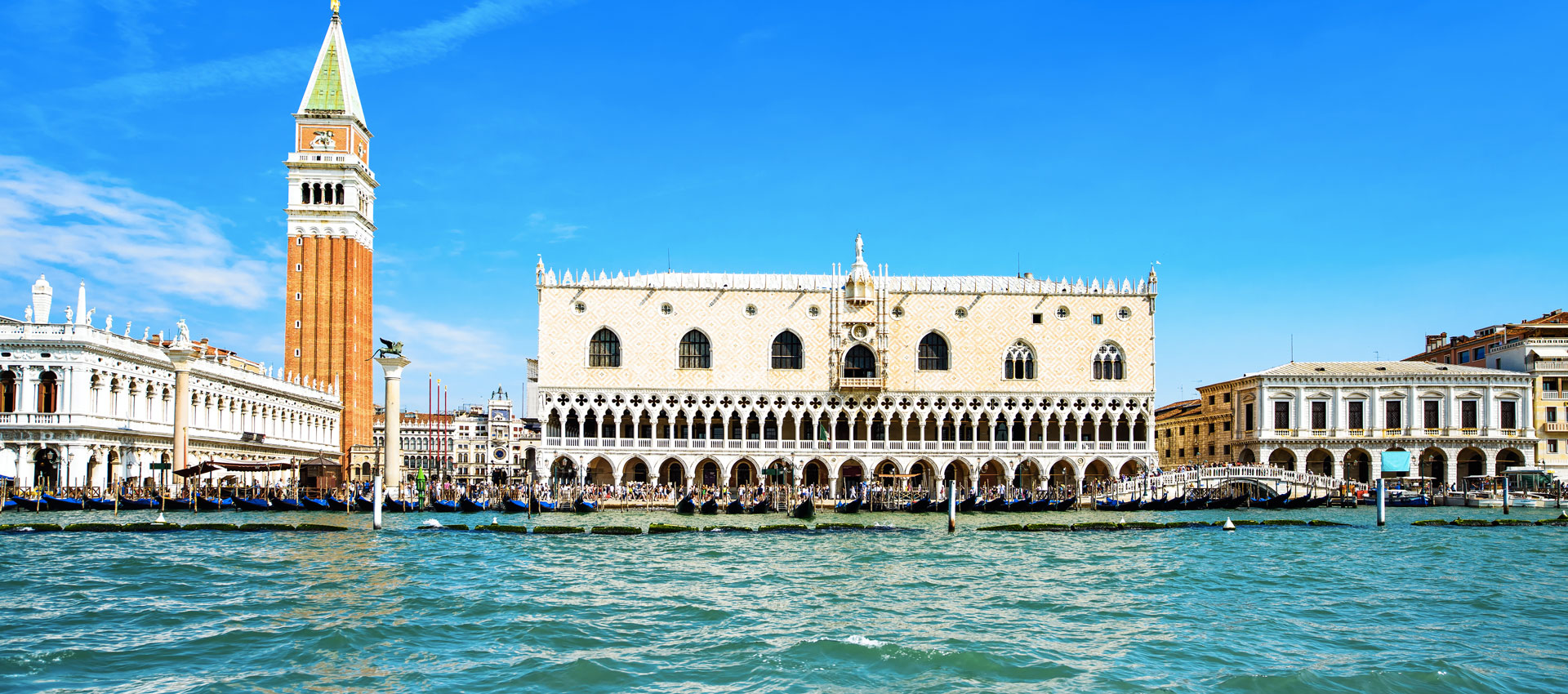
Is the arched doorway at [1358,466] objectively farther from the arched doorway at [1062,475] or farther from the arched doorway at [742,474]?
the arched doorway at [742,474]

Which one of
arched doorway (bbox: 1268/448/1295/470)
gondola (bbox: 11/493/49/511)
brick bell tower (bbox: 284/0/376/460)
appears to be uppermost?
brick bell tower (bbox: 284/0/376/460)

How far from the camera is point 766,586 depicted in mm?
19031

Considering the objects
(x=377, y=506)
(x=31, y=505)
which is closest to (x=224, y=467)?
(x=31, y=505)

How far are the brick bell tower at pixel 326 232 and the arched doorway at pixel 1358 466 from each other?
4389cm

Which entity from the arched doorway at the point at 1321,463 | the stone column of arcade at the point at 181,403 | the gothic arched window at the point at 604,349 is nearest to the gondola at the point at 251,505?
the stone column of arcade at the point at 181,403

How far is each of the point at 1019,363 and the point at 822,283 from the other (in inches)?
316

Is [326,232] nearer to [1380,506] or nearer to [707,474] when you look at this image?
[707,474]

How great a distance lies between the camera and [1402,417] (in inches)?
1917

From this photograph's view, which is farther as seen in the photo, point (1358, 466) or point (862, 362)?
point (1358, 466)

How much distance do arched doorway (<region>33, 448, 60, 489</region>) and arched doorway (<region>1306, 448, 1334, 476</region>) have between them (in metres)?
44.4

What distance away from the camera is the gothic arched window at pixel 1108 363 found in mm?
47344

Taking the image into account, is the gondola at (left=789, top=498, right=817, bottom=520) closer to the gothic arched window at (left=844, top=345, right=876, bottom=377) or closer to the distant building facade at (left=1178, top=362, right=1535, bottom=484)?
the gothic arched window at (left=844, top=345, right=876, bottom=377)

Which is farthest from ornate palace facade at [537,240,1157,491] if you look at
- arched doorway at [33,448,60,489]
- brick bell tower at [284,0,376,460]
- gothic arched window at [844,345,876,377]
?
brick bell tower at [284,0,376,460]

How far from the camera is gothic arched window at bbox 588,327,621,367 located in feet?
151
